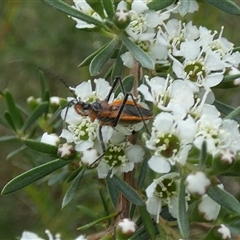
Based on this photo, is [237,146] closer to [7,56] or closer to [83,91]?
[83,91]

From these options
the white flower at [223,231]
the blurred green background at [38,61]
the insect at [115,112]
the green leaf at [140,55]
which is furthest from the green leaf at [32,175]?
the blurred green background at [38,61]

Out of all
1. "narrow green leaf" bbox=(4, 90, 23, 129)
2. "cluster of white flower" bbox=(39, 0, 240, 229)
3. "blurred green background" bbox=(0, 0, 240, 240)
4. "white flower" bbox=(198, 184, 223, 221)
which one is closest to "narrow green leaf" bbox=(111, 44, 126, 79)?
"cluster of white flower" bbox=(39, 0, 240, 229)

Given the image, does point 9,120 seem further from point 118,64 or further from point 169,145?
point 169,145

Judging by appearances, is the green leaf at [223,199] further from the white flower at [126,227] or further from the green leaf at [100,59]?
the green leaf at [100,59]

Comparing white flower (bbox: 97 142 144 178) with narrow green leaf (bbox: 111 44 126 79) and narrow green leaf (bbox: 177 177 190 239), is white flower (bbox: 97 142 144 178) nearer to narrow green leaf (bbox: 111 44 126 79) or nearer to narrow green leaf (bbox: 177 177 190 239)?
narrow green leaf (bbox: 177 177 190 239)

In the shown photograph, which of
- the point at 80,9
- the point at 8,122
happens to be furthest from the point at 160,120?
the point at 8,122
